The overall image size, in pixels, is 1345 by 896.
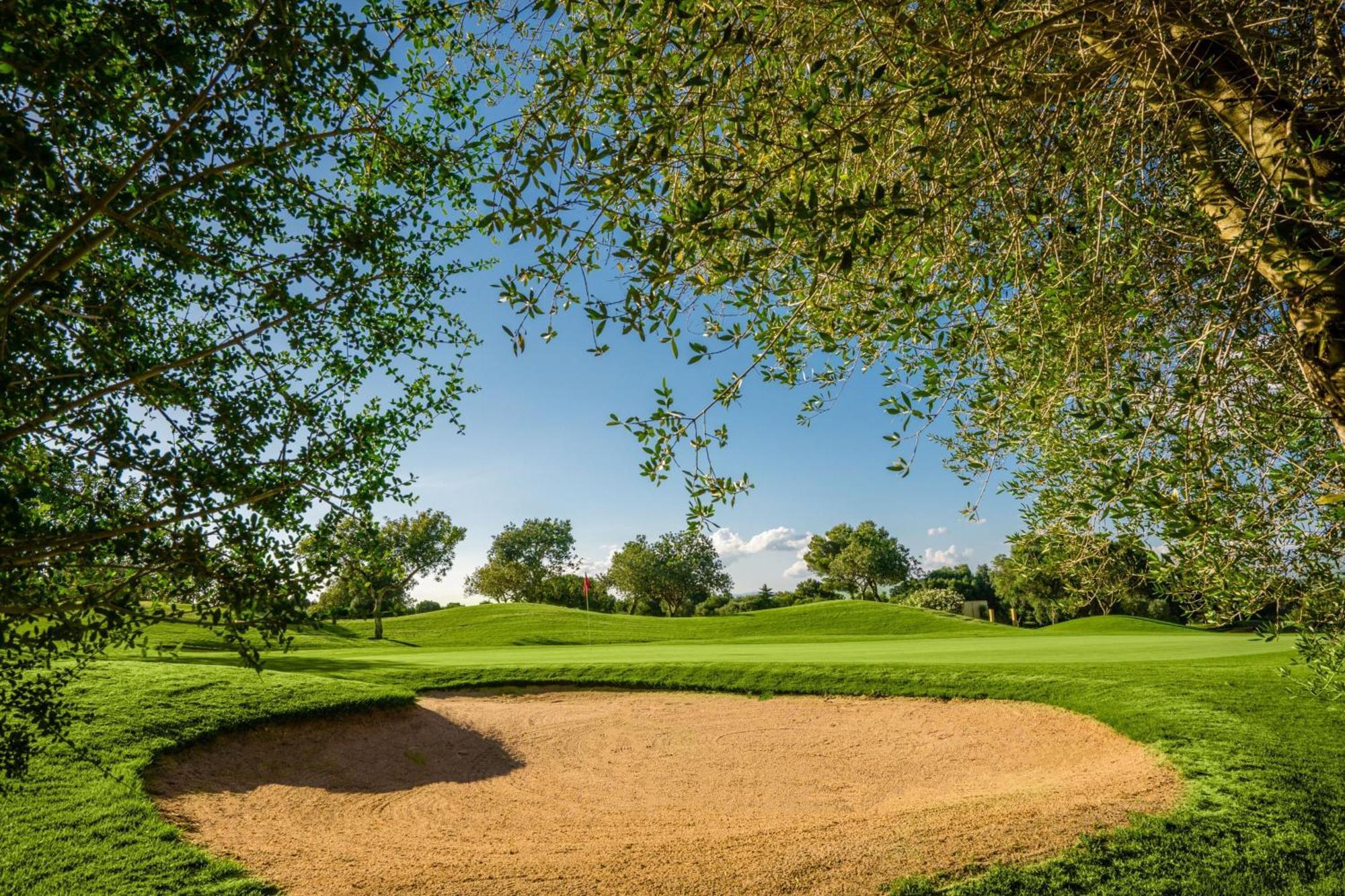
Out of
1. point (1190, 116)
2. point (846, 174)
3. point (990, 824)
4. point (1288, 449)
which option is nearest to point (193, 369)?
point (846, 174)

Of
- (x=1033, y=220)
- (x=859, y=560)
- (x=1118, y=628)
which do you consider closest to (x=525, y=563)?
(x=859, y=560)

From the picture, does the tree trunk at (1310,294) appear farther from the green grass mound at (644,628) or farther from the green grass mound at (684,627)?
the green grass mound at (684,627)

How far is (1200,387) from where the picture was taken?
5719 mm

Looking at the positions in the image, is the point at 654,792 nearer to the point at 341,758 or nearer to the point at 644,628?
the point at 341,758

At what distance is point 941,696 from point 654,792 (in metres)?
8.06

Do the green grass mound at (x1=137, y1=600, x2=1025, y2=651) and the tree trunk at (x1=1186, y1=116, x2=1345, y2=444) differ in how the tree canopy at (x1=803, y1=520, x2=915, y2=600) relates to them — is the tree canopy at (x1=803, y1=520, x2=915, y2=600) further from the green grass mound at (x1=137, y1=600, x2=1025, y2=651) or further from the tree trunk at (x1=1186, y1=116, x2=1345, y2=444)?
the tree trunk at (x1=1186, y1=116, x2=1345, y2=444)

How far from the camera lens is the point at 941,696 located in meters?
16.0

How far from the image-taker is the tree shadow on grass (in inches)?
434

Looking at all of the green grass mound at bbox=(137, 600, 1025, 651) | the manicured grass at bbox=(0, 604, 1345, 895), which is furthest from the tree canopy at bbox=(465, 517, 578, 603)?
the manicured grass at bbox=(0, 604, 1345, 895)

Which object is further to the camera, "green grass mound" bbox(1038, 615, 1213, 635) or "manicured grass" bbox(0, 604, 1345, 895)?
"green grass mound" bbox(1038, 615, 1213, 635)

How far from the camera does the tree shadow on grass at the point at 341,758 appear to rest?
11.0 meters

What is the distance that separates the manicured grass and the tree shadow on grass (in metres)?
0.37

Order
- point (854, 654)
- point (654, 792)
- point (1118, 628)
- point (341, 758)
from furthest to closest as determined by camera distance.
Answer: point (1118, 628) → point (854, 654) → point (341, 758) → point (654, 792)

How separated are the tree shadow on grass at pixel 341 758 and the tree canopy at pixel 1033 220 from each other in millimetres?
9992
